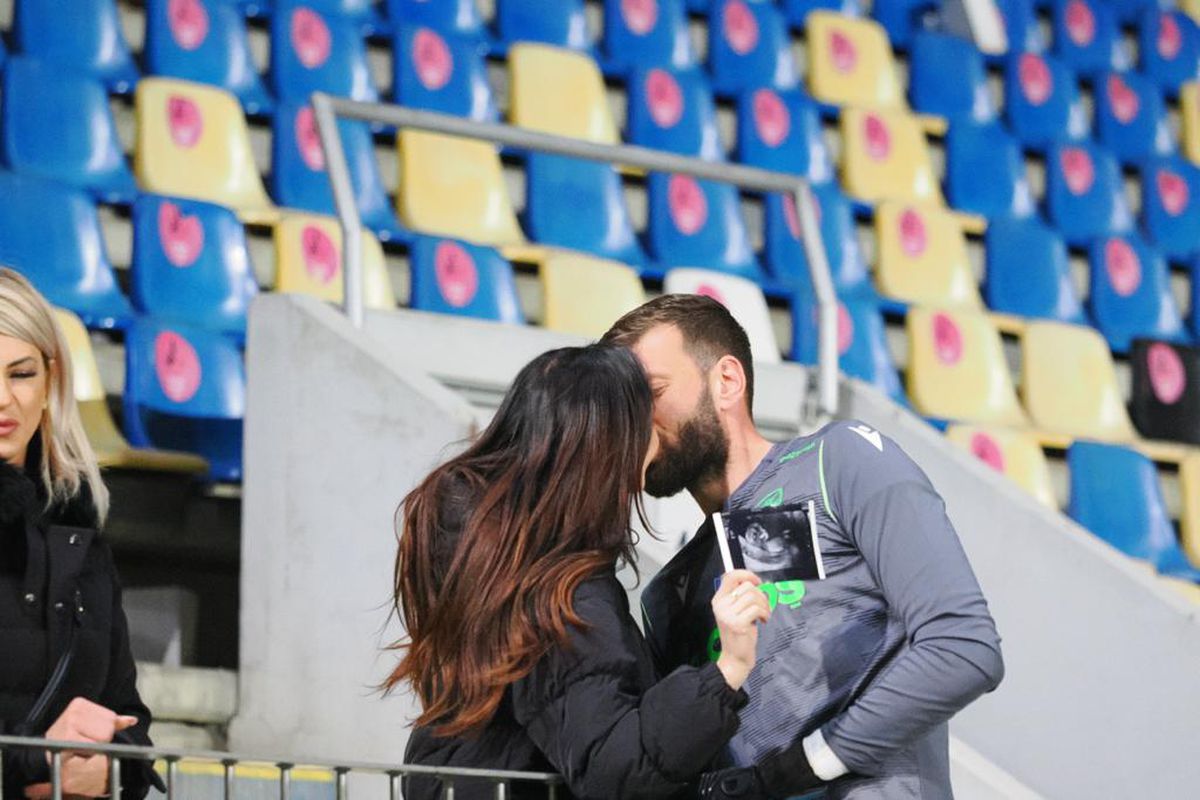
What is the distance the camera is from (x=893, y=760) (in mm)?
1925

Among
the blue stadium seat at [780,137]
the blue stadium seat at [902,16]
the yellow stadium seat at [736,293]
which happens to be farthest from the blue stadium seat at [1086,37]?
the yellow stadium seat at [736,293]

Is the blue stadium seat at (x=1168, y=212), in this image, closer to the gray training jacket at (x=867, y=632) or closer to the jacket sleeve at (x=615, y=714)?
the gray training jacket at (x=867, y=632)

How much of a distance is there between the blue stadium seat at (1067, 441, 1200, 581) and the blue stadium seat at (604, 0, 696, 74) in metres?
1.85

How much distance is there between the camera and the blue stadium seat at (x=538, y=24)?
5871 mm

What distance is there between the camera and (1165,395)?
5504mm

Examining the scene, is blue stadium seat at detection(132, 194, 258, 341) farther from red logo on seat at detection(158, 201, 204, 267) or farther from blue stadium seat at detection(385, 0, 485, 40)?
blue stadium seat at detection(385, 0, 485, 40)

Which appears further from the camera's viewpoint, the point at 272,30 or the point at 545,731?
the point at 272,30

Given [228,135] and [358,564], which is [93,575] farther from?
[228,135]

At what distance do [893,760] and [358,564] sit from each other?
58.6 inches

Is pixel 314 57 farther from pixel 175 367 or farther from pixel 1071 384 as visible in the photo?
pixel 1071 384

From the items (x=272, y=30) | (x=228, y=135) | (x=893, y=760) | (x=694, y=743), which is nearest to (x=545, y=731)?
(x=694, y=743)

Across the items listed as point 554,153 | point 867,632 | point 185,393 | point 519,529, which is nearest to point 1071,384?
point 554,153

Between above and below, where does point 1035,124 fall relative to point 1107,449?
above

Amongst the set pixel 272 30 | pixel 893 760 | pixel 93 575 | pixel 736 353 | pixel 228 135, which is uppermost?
pixel 272 30
